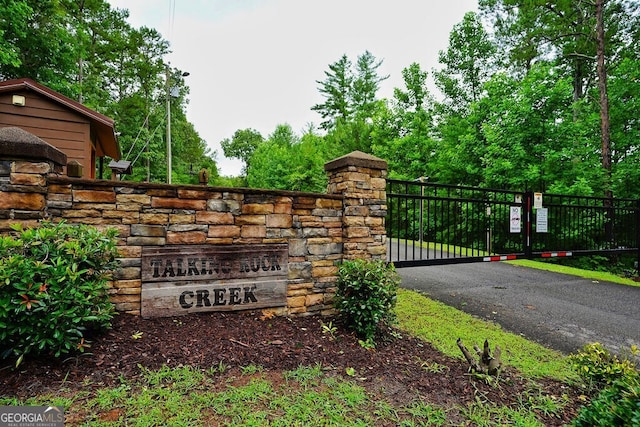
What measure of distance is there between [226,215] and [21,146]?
1.65 metres

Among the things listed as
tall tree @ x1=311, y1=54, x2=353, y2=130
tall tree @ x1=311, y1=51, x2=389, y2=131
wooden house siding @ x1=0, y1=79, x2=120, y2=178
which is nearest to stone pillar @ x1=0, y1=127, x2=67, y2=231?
wooden house siding @ x1=0, y1=79, x2=120, y2=178

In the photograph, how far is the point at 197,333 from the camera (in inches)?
111

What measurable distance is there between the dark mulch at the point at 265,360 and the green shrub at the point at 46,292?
6.2 inches

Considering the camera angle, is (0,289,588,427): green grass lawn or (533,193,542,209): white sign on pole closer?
(0,289,588,427): green grass lawn

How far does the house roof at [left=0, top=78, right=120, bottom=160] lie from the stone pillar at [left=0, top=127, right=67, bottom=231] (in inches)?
173

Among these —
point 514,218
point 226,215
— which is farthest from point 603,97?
point 226,215

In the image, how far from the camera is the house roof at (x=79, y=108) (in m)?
5.72

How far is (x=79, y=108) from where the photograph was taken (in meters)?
6.16

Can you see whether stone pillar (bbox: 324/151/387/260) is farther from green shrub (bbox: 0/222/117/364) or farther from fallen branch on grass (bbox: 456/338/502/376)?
green shrub (bbox: 0/222/117/364)

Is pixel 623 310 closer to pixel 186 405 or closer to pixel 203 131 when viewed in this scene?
pixel 186 405

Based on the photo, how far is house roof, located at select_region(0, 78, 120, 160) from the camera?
5.72 meters

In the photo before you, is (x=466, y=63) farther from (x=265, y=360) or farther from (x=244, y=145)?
(x=244, y=145)

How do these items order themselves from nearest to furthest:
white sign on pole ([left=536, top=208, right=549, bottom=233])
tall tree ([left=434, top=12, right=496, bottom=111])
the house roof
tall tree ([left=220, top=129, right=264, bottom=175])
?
white sign on pole ([left=536, top=208, right=549, bottom=233]) < the house roof < tall tree ([left=434, top=12, right=496, bottom=111]) < tall tree ([left=220, top=129, right=264, bottom=175])

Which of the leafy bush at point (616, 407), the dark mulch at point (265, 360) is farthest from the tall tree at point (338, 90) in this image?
the leafy bush at point (616, 407)
